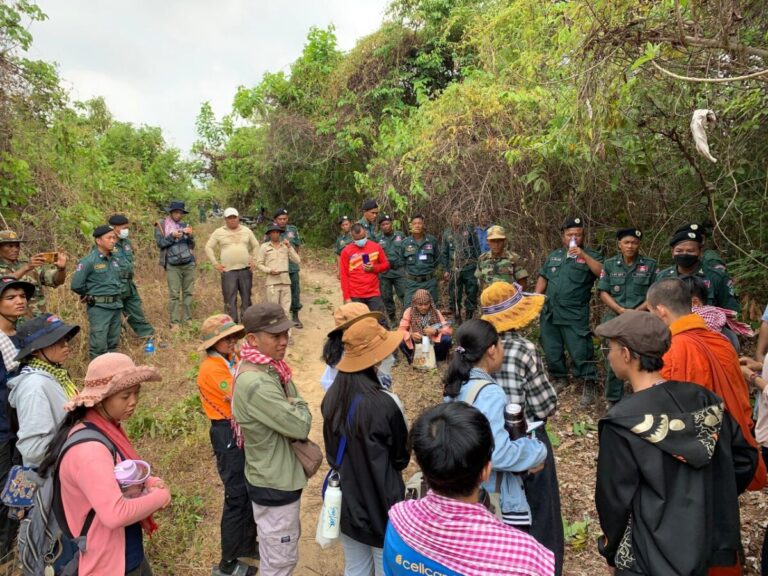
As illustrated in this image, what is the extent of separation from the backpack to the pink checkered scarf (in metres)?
1.51

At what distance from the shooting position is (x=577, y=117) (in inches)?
161

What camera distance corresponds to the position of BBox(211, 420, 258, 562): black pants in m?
3.40

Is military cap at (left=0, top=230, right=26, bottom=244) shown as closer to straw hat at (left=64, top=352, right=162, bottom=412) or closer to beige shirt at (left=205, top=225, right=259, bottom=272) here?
beige shirt at (left=205, top=225, right=259, bottom=272)

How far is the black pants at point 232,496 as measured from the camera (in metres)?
3.40

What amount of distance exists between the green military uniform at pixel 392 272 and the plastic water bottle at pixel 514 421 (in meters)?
5.80

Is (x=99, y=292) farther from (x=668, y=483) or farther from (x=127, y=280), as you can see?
(x=668, y=483)

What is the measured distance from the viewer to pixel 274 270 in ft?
25.3

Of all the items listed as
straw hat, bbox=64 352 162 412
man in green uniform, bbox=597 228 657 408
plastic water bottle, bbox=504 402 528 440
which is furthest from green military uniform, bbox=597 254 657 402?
straw hat, bbox=64 352 162 412

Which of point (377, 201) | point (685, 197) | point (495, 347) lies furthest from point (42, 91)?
point (685, 197)

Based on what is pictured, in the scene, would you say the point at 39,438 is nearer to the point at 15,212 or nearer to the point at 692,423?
the point at 692,423

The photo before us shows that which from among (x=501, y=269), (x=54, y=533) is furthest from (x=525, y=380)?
(x=501, y=269)

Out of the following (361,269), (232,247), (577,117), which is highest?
(577,117)

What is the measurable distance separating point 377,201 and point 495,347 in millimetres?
6711

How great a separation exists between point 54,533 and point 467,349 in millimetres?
2124
